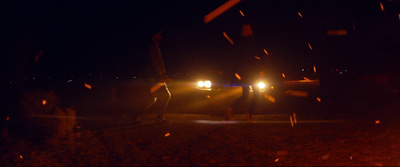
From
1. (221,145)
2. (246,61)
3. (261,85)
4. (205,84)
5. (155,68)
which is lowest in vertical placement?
(221,145)

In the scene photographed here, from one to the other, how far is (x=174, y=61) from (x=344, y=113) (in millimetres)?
19884

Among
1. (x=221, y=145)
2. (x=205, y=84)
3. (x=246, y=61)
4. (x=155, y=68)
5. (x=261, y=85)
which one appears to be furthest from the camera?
(x=205, y=84)

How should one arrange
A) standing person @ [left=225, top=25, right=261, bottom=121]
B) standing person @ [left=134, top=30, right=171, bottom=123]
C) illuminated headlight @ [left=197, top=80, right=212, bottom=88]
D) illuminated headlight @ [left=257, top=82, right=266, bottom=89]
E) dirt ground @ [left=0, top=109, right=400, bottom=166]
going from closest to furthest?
dirt ground @ [left=0, top=109, right=400, bottom=166] < standing person @ [left=134, top=30, right=171, bottom=123] < standing person @ [left=225, top=25, right=261, bottom=121] < illuminated headlight @ [left=257, top=82, right=266, bottom=89] < illuminated headlight @ [left=197, top=80, right=212, bottom=88]

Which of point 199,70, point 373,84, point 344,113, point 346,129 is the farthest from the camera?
point 199,70

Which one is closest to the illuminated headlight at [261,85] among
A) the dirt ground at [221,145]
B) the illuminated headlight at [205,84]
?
the illuminated headlight at [205,84]

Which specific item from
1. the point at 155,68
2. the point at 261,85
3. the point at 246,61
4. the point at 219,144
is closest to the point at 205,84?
the point at 261,85

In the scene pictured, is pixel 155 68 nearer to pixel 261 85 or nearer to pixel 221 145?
pixel 221 145

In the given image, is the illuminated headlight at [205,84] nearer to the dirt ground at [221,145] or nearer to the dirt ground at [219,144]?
the dirt ground at [219,144]

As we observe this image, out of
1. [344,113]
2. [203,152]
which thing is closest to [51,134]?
[203,152]

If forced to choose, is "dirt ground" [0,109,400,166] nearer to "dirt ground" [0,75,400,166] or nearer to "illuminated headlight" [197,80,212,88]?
"dirt ground" [0,75,400,166]

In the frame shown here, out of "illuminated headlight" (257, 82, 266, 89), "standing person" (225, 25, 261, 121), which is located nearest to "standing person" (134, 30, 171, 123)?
"standing person" (225, 25, 261, 121)

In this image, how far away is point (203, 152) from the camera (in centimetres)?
450

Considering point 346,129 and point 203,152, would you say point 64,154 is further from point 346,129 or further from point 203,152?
point 346,129

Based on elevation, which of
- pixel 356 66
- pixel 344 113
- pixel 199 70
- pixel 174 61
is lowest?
pixel 344 113
